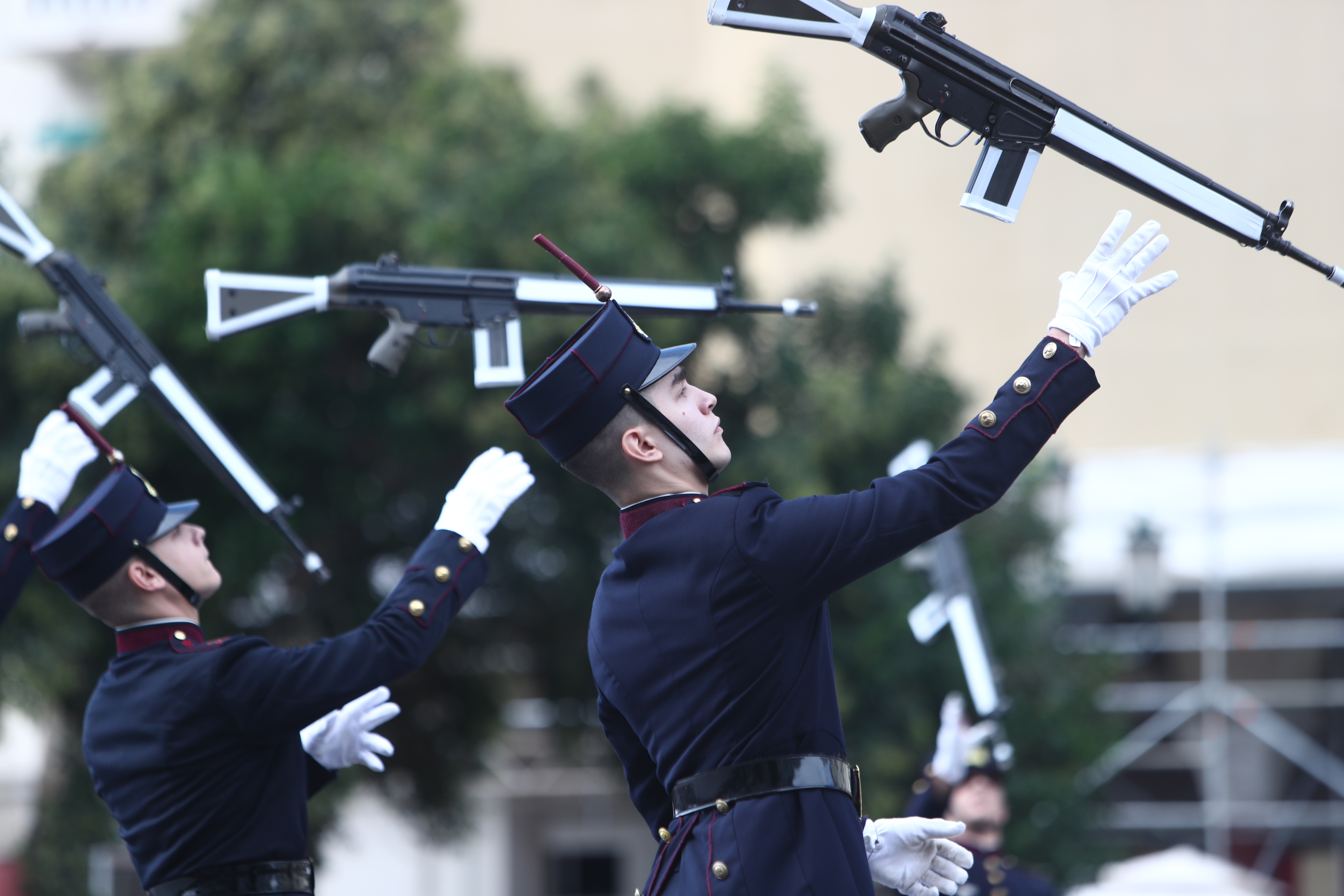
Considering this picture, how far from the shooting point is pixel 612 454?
9.71 ft

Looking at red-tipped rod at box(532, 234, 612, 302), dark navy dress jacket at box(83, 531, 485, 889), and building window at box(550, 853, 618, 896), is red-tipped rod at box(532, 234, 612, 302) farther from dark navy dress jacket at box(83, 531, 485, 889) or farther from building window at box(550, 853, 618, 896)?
building window at box(550, 853, 618, 896)

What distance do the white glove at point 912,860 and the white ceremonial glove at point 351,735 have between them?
4.65 feet

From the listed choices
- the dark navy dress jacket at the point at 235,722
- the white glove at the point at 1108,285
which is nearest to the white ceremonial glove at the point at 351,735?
the dark navy dress jacket at the point at 235,722

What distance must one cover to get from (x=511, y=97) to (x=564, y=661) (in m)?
4.79

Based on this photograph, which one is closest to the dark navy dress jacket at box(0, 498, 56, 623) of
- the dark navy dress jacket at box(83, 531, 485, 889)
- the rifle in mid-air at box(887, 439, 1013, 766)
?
the dark navy dress jacket at box(83, 531, 485, 889)

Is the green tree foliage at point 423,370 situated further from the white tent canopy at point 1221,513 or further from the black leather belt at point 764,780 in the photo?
the black leather belt at point 764,780

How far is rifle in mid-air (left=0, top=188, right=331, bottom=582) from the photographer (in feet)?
15.5

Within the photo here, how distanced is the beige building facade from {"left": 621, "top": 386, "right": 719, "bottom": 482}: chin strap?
570 inches

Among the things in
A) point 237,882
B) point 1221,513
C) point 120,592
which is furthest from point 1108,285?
point 1221,513

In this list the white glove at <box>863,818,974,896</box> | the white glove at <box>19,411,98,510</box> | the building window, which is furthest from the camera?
the building window

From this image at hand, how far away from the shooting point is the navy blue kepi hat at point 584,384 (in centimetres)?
292

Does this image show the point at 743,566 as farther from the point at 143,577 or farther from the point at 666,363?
the point at 143,577

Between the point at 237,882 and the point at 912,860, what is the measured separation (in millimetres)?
1657

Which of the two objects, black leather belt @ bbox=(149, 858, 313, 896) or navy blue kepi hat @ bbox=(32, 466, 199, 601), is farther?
navy blue kepi hat @ bbox=(32, 466, 199, 601)
